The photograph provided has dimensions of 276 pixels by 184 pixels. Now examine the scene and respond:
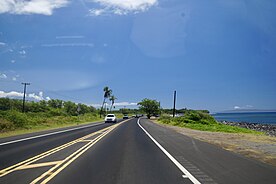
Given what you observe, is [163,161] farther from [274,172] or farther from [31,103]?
[31,103]

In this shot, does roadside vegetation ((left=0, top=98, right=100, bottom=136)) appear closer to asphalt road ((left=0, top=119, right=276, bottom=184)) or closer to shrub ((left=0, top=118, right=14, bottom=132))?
shrub ((left=0, top=118, right=14, bottom=132))

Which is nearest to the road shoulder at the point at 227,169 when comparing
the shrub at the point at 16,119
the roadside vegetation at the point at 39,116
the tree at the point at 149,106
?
the roadside vegetation at the point at 39,116

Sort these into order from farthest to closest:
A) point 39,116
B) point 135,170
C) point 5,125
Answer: point 39,116 < point 5,125 < point 135,170

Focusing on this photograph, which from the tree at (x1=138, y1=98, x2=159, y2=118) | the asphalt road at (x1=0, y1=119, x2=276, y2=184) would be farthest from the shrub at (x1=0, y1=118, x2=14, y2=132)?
the tree at (x1=138, y1=98, x2=159, y2=118)

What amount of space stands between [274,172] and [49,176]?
6229mm

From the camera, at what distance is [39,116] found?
6500 centimetres

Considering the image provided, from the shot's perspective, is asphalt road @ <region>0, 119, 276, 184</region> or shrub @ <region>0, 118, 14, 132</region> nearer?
asphalt road @ <region>0, 119, 276, 184</region>

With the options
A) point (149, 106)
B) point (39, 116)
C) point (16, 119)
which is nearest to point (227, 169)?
point (16, 119)

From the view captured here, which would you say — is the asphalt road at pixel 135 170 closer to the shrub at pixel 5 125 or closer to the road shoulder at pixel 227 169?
the road shoulder at pixel 227 169

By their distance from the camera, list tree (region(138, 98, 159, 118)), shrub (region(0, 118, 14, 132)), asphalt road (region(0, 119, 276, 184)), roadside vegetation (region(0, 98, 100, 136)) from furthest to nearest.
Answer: tree (region(138, 98, 159, 118)), roadside vegetation (region(0, 98, 100, 136)), shrub (region(0, 118, 14, 132)), asphalt road (region(0, 119, 276, 184))

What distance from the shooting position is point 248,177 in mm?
7793

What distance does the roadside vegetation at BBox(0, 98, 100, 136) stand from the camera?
3400 centimetres

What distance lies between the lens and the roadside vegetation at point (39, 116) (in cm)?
3400

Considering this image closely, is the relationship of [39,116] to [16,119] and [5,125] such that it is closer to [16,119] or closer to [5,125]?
[16,119]
